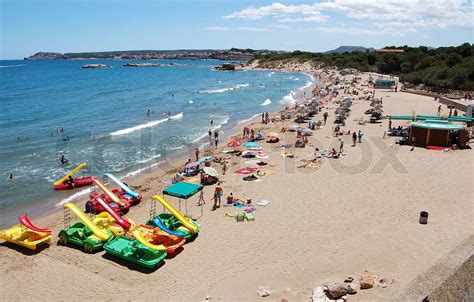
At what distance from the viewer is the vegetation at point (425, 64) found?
145ft

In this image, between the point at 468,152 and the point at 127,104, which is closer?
the point at 468,152

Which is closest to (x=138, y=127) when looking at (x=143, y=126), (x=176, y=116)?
(x=143, y=126)

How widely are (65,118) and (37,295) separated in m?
32.3

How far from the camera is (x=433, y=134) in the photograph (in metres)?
23.4

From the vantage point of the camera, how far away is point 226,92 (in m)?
62.4

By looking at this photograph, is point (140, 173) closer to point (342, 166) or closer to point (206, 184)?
point (206, 184)

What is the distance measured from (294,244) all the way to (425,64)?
57.6 m

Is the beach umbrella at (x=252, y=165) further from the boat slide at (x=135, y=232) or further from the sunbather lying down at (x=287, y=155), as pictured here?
the boat slide at (x=135, y=232)

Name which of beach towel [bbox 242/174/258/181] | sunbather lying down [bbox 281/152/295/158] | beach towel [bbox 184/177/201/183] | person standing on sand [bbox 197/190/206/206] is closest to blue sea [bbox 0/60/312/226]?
beach towel [bbox 184/177/201/183]

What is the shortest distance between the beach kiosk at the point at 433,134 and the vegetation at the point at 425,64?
23.1 metres

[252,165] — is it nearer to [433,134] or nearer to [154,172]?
[154,172]

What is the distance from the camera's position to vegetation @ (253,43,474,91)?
44.3 meters

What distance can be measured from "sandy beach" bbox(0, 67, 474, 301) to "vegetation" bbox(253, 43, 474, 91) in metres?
29.3

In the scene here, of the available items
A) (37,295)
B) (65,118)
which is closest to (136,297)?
(37,295)
